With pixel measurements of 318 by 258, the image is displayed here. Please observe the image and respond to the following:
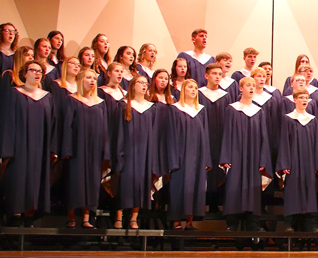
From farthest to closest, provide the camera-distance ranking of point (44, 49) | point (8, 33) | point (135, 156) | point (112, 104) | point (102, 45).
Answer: point (102, 45)
point (8, 33)
point (44, 49)
point (112, 104)
point (135, 156)

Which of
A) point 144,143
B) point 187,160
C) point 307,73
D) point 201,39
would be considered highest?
point 201,39

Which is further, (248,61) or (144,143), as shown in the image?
(248,61)

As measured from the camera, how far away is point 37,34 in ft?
25.8

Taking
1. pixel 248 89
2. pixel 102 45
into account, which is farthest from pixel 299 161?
pixel 102 45

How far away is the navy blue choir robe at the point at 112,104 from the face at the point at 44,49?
721 mm

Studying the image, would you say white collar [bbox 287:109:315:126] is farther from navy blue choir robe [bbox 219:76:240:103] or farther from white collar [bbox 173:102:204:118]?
white collar [bbox 173:102:204:118]

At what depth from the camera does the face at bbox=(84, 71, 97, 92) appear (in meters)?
5.61

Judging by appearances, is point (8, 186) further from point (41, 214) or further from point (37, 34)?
point (37, 34)

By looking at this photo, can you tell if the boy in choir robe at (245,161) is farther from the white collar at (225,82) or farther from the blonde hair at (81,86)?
the blonde hair at (81,86)

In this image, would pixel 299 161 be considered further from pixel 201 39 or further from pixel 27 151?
pixel 27 151

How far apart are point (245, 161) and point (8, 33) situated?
297 centimetres

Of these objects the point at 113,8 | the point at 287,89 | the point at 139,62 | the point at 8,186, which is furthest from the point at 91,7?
the point at 8,186

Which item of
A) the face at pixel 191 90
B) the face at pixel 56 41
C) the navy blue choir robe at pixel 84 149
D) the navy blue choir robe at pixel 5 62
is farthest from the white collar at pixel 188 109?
the navy blue choir robe at pixel 5 62

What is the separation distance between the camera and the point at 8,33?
20.8ft
